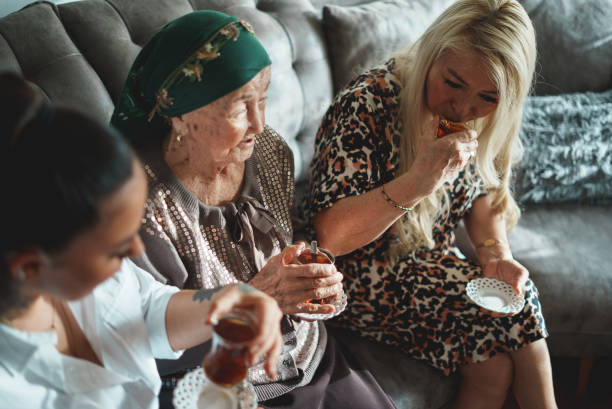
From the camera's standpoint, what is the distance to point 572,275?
1.86 meters

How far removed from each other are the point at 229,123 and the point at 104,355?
1.78ft

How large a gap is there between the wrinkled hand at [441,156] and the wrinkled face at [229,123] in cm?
47

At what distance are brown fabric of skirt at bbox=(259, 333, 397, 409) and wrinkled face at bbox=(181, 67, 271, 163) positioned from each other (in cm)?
64

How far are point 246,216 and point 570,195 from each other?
163 centimetres

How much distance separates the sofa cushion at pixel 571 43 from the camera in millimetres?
2305

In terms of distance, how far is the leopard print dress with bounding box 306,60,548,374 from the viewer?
1.44 m

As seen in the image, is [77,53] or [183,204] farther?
[77,53]

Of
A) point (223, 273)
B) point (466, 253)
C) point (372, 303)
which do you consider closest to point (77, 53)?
point (223, 273)

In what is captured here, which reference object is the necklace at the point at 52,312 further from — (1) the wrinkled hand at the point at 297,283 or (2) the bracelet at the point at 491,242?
(2) the bracelet at the point at 491,242

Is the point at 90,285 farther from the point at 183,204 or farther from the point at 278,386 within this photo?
the point at 278,386

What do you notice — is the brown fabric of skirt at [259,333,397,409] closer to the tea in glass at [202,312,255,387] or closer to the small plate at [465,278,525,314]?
the small plate at [465,278,525,314]

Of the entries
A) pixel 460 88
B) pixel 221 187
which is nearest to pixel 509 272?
pixel 460 88

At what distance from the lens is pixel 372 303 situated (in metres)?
1.61

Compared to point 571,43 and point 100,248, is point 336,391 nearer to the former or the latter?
point 100,248
